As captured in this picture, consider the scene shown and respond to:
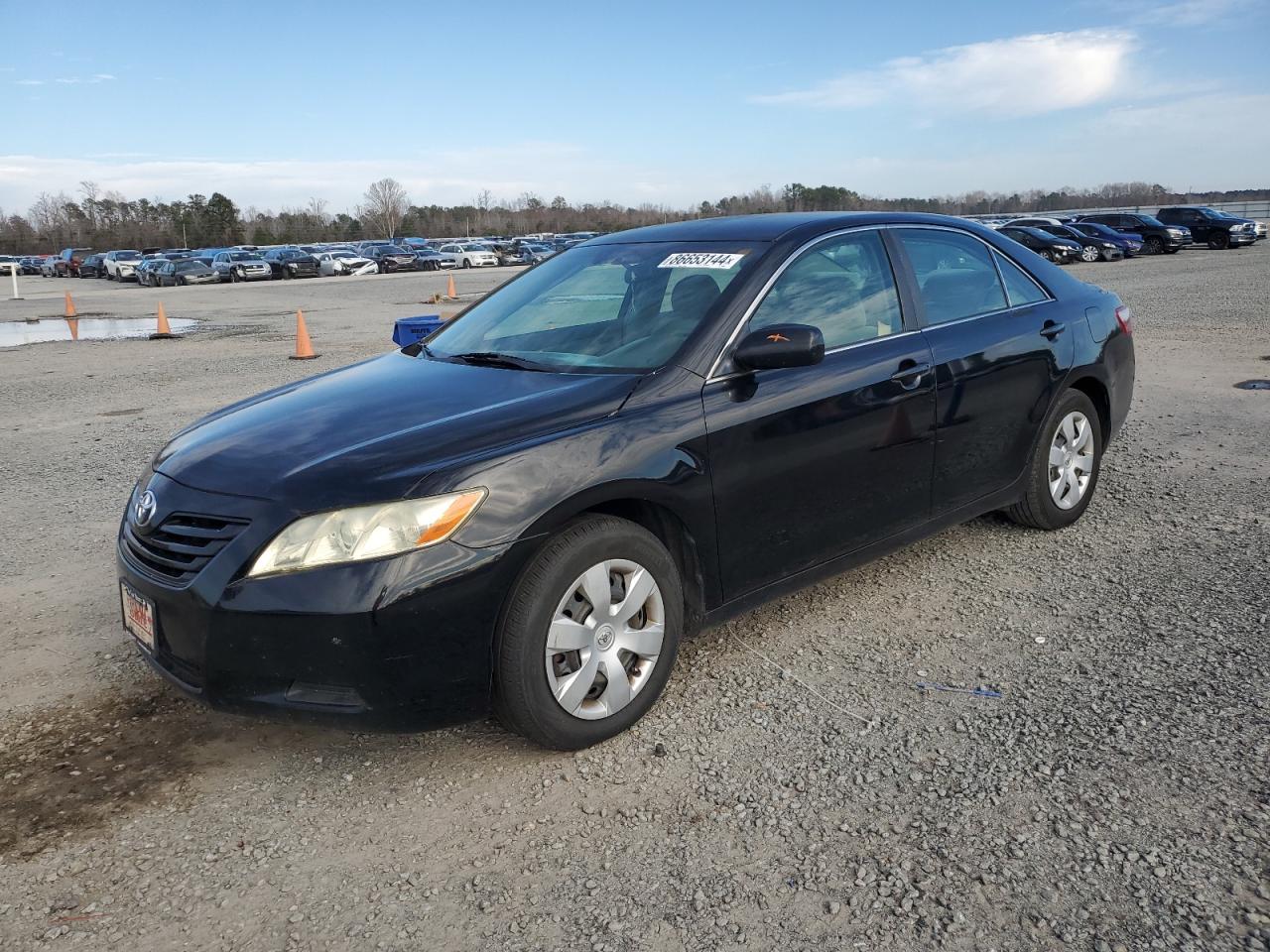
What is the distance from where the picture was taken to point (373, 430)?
132 inches

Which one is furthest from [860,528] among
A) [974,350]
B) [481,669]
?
[481,669]

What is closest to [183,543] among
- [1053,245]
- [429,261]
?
[1053,245]

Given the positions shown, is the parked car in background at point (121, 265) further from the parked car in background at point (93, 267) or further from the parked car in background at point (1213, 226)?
the parked car in background at point (1213, 226)

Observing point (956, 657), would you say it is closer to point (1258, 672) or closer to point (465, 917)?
point (1258, 672)

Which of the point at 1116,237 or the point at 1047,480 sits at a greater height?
the point at 1116,237

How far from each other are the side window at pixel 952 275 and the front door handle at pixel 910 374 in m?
0.29

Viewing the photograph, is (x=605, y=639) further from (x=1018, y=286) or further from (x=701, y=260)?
(x=1018, y=286)

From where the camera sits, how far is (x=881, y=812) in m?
2.92

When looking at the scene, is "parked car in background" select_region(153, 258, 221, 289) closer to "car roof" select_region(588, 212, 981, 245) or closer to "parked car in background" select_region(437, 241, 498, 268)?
Result: "parked car in background" select_region(437, 241, 498, 268)

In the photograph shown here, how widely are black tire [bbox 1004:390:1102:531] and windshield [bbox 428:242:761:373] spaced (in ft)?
6.24

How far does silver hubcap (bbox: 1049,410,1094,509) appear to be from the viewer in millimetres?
5082

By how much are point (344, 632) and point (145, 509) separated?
3.41 feet

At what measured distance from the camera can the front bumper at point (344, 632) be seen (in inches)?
113

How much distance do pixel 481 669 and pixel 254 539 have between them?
2.47 ft
